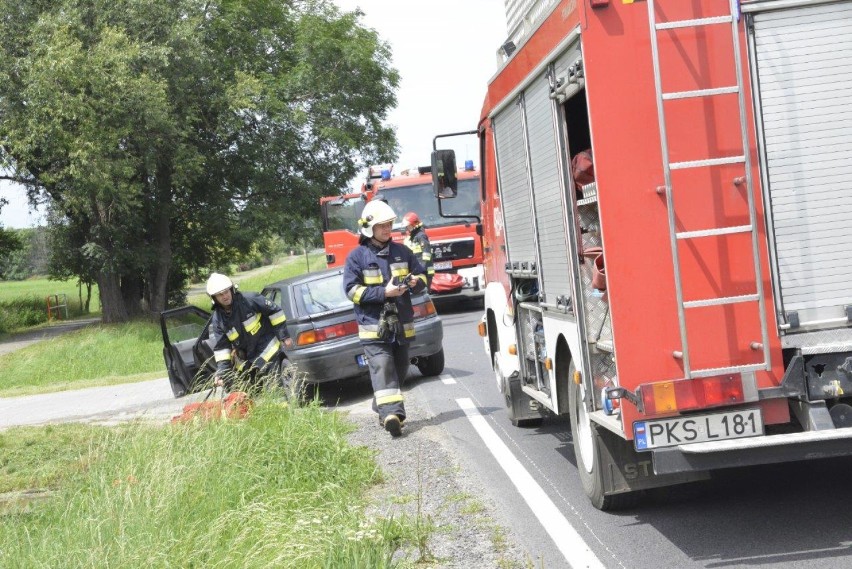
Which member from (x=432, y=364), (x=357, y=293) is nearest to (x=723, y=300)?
(x=357, y=293)

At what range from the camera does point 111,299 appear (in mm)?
34062

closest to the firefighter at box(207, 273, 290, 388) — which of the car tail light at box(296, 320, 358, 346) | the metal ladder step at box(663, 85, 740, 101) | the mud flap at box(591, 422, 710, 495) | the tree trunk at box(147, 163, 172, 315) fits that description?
the car tail light at box(296, 320, 358, 346)

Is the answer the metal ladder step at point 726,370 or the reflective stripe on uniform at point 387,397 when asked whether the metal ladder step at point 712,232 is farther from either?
the reflective stripe on uniform at point 387,397

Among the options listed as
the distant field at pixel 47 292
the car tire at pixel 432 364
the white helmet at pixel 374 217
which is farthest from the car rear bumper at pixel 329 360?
the distant field at pixel 47 292

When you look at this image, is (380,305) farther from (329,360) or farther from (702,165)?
(702,165)

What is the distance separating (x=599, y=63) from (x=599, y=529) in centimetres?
247

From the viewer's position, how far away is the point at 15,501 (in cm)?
713

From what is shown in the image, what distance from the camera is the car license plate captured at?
17.6 feet

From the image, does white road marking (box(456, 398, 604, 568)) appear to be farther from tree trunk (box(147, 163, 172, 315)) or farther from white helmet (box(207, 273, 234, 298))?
tree trunk (box(147, 163, 172, 315))

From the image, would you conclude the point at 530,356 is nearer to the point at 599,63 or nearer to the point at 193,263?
the point at 599,63

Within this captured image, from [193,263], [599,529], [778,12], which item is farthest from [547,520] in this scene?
[193,263]

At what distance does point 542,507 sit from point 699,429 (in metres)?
1.57

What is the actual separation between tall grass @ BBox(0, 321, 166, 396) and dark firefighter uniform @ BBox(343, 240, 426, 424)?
401 inches

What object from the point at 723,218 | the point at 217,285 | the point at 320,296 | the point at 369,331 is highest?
the point at 723,218
